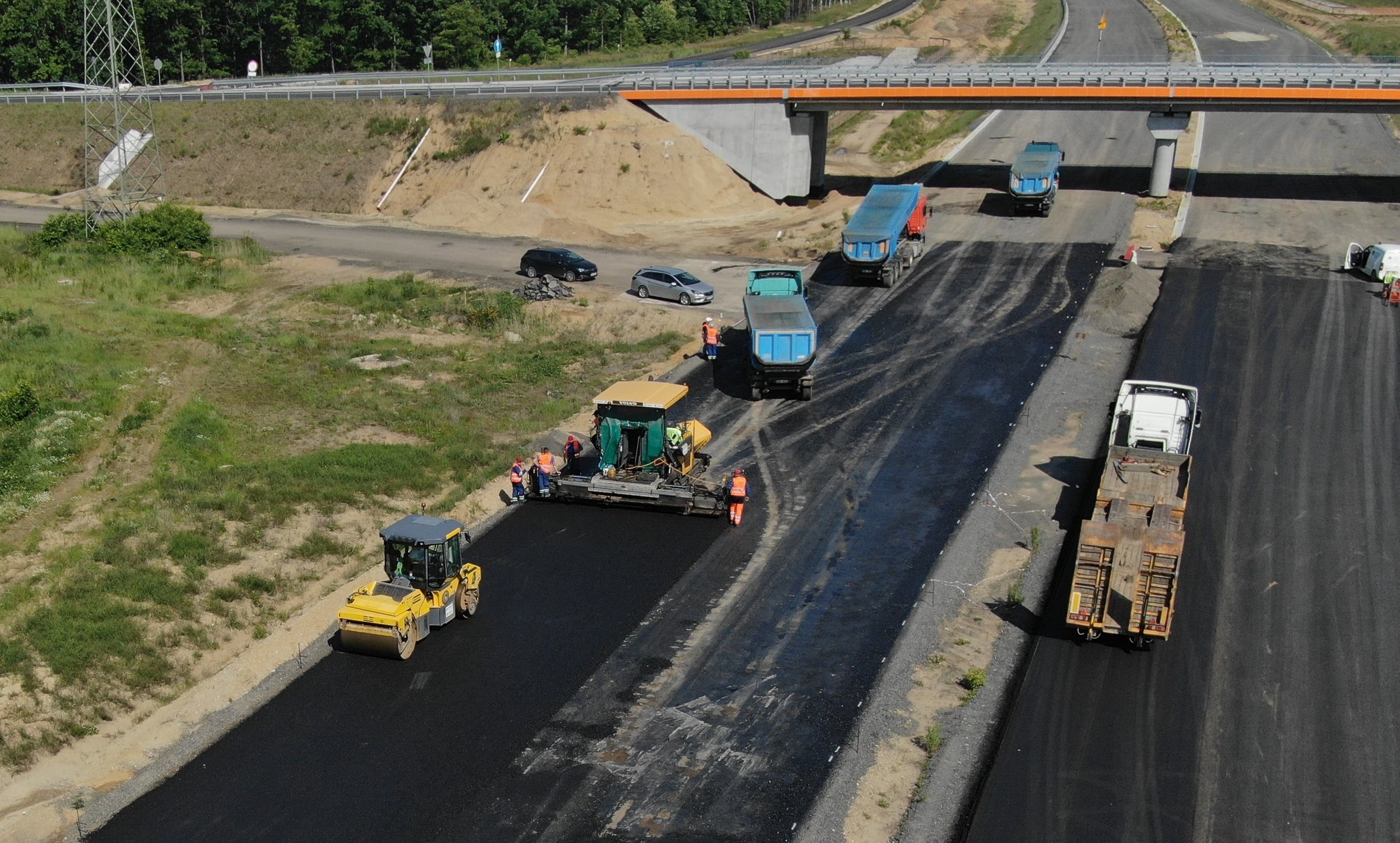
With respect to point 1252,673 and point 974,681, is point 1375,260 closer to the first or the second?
point 1252,673

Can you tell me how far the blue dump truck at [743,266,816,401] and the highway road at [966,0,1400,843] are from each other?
38.0 ft

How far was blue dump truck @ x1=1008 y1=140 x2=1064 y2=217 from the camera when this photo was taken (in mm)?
59531

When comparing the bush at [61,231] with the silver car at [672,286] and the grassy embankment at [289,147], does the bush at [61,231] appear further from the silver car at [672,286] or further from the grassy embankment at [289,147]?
the silver car at [672,286]

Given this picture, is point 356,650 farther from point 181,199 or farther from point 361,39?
point 361,39

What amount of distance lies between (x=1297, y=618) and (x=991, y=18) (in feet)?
347

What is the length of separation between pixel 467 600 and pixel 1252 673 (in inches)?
621

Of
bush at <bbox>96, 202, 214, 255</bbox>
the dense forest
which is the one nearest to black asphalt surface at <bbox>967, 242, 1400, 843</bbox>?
bush at <bbox>96, 202, 214, 255</bbox>

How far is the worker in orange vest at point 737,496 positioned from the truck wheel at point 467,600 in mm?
7112

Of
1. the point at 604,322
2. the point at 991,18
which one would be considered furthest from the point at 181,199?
the point at 991,18

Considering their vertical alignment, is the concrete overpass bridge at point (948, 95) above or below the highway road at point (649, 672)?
above

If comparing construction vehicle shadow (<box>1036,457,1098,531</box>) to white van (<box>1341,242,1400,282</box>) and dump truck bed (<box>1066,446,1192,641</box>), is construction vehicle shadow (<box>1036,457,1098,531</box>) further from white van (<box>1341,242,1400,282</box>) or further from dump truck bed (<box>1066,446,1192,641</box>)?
white van (<box>1341,242,1400,282</box>)

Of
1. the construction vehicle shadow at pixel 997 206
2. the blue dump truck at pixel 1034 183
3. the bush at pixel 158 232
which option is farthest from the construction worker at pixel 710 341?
the bush at pixel 158 232

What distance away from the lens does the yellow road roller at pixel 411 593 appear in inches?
931

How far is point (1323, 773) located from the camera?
814 inches
